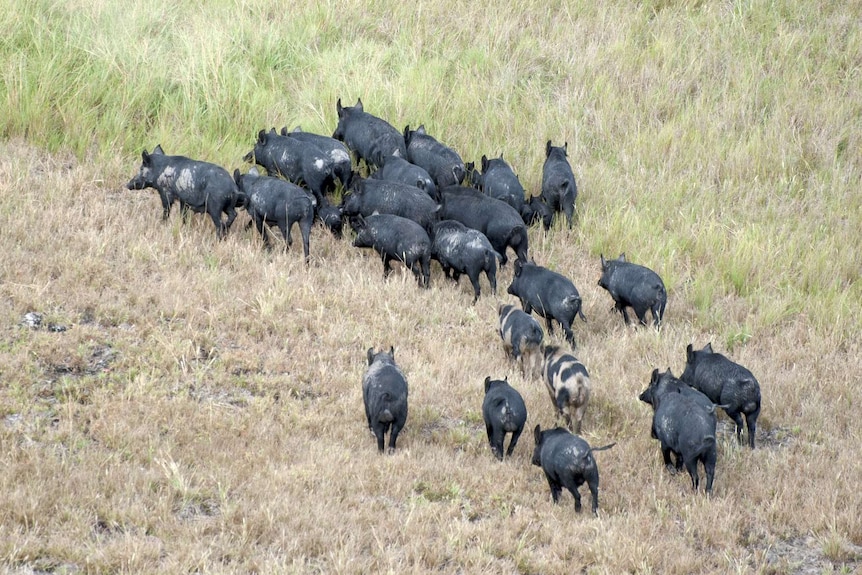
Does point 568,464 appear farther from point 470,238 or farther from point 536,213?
point 536,213

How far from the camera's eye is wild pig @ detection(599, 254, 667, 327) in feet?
30.8

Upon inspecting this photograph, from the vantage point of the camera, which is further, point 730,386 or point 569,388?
point 730,386

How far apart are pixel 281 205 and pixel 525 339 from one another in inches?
122

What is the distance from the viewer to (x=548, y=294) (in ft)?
30.1

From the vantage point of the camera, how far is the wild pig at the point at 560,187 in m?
11.5

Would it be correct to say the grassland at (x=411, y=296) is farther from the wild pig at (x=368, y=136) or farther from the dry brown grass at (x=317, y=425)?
the wild pig at (x=368, y=136)

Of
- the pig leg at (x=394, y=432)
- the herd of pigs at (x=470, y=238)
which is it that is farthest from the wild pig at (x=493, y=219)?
the pig leg at (x=394, y=432)

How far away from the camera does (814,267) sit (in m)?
10.8

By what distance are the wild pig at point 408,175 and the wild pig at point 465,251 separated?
3.61 ft

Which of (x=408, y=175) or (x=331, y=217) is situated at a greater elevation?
(x=408, y=175)

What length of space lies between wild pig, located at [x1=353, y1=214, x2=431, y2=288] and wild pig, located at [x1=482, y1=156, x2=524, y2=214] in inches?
60.5

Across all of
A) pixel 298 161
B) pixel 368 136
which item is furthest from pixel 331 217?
pixel 368 136

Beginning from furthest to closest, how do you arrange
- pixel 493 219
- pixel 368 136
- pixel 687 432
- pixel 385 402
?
pixel 368 136 → pixel 493 219 → pixel 385 402 → pixel 687 432

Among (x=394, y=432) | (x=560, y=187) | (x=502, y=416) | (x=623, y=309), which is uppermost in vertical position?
(x=560, y=187)
